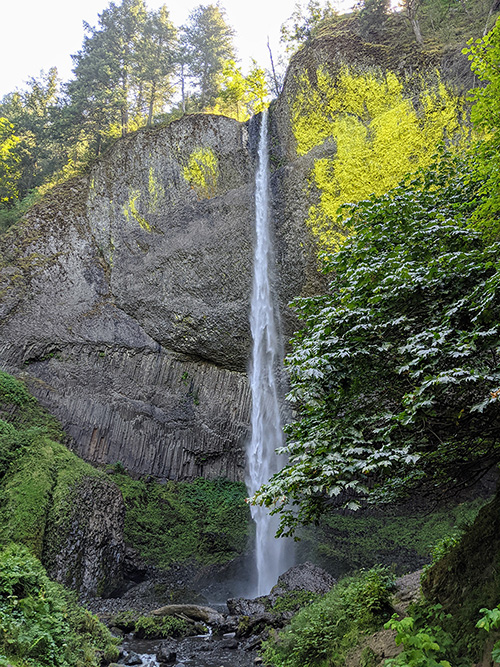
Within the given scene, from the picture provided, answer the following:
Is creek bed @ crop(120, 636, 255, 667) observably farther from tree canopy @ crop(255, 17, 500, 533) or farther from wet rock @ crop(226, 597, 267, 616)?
tree canopy @ crop(255, 17, 500, 533)

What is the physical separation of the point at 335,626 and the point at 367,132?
16.4 metres

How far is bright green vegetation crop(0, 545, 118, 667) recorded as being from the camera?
5.80 m

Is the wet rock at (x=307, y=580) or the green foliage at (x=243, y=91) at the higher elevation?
the green foliage at (x=243, y=91)

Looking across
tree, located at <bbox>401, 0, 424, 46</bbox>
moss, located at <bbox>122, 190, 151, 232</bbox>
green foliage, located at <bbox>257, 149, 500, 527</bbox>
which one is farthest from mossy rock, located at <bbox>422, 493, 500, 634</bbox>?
tree, located at <bbox>401, 0, 424, 46</bbox>

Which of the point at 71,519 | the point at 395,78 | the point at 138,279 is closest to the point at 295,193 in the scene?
the point at 395,78

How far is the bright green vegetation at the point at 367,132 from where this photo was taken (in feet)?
53.0

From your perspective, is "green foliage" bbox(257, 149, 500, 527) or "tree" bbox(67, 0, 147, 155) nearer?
"green foliage" bbox(257, 149, 500, 527)

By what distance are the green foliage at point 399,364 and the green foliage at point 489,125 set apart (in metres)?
0.32

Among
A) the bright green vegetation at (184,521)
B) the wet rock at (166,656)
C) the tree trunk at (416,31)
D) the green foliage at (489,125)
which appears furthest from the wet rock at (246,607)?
the tree trunk at (416,31)

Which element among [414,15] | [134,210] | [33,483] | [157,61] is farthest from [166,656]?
[157,61]

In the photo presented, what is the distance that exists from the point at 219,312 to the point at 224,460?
21.5ft

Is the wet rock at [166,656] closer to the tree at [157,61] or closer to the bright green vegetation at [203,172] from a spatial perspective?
the bright green vegetation at [203,172]

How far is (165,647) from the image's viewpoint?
30.8 ft

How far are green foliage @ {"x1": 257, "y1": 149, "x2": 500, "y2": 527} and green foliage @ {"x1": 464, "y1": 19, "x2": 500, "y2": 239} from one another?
1.06ft
